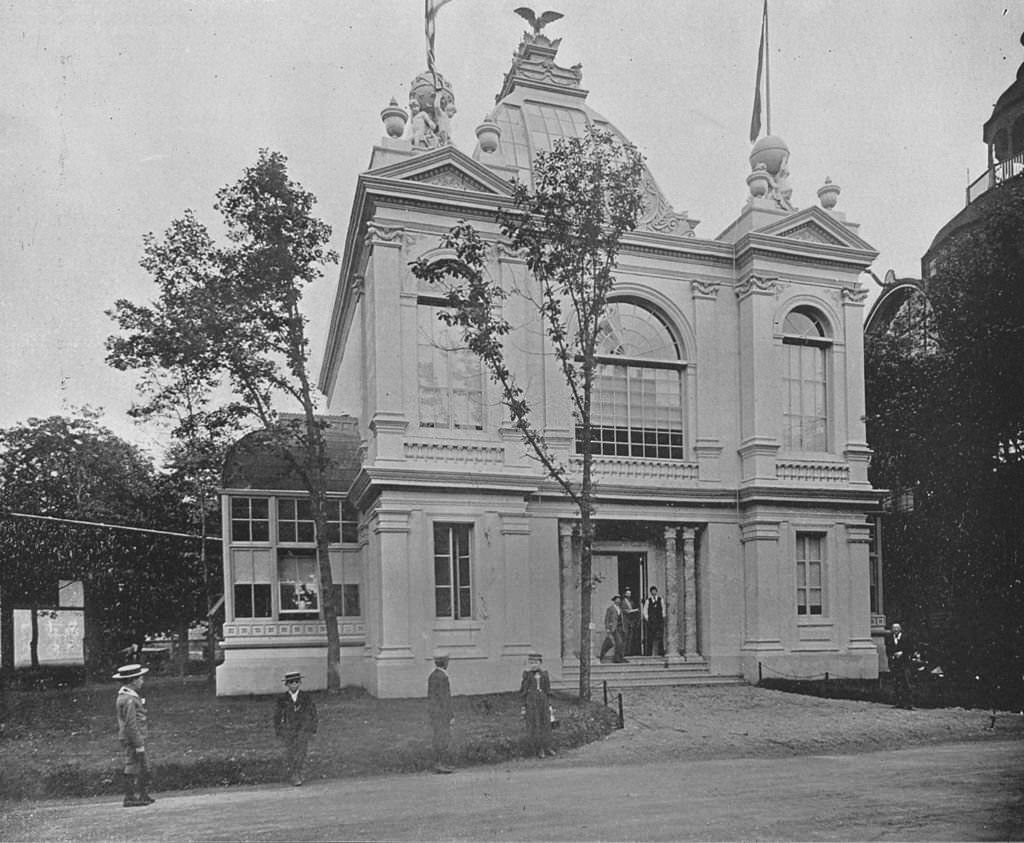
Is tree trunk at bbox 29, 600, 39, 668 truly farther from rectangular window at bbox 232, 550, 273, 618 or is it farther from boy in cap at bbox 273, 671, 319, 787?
boy in cap at bbox 273, 671, 319, 787

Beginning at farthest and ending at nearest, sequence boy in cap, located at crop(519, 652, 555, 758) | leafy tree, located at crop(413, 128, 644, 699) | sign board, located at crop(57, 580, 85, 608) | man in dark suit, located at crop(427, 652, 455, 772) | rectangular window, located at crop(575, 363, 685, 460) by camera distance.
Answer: sign board, located at crop(57, 580, 85, 608) → rectangular window, located at crop(575, 363, 685, 460) → leafy tree, located at crop(413, 128, 644, 699) → boy in cap, located at crop(519, 652, 555, 758) → man in dark suit, located at crop(427, 652, 455, 772)

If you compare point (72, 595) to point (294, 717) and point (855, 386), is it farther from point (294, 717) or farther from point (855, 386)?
point (855, 386)

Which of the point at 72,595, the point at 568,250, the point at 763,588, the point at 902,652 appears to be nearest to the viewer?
the point at 568,250

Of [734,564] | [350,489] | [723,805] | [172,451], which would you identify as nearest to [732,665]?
[734,564]

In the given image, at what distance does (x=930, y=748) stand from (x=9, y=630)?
86.3ft

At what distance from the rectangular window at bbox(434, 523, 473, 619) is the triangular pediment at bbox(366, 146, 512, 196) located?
23.5 feet

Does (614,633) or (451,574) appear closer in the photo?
(451,574)

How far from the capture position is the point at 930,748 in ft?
46.9

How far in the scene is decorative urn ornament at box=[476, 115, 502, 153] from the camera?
72.7 ft

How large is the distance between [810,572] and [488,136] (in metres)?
12.7

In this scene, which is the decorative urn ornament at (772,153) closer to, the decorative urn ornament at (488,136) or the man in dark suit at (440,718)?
the decorative urn ornament at (488,136)

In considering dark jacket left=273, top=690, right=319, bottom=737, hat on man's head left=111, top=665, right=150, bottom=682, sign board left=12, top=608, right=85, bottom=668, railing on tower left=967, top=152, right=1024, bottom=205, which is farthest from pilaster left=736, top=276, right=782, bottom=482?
sign board left=12, top=608, right=85, bottom=668

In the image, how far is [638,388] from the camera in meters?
23.0

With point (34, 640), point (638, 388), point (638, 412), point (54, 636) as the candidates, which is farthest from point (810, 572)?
point (54, 636)
